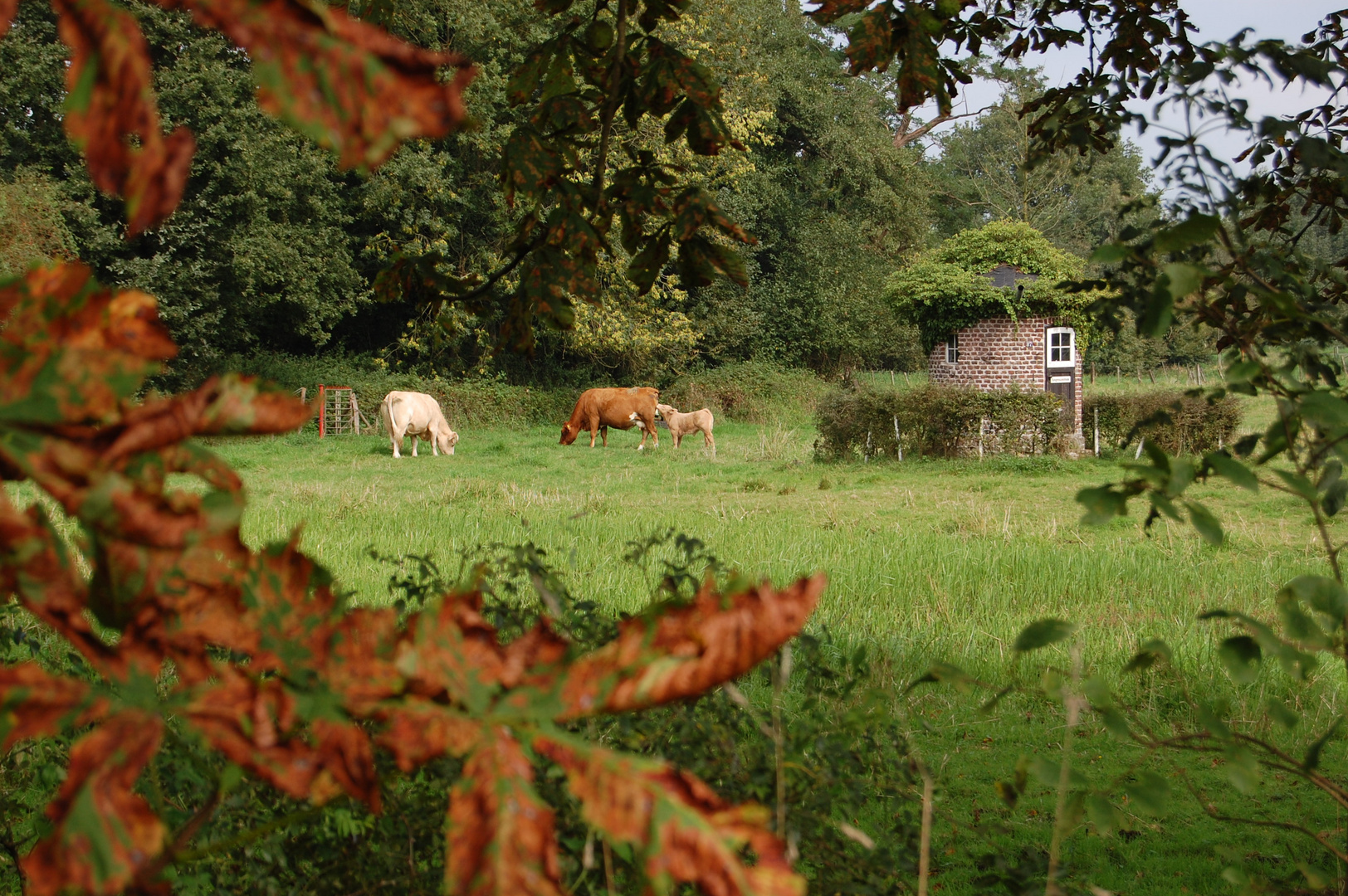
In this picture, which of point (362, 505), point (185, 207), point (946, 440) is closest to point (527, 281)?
point (362, 505)

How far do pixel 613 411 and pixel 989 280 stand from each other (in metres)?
8.46

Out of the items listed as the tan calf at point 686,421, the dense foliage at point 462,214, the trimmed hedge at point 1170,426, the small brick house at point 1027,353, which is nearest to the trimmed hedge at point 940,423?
the trimmed hedge at point 1170,426

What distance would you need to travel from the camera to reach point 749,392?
32.7m

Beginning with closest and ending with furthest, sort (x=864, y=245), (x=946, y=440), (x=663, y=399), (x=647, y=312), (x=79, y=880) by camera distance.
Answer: (x=79, y=880) → (x=946, y=440) → (x=647, y=312) → (x=663, y=399) → (x=864, y=245)

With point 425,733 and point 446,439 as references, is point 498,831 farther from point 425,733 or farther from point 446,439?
point 446,439

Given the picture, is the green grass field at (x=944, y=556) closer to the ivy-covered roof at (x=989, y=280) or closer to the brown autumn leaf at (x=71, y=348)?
the brown autumn leaf at (x=71, y=348)

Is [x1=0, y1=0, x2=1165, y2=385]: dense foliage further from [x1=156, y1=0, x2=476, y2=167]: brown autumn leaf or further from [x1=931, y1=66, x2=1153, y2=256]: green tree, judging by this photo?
[x1=156, y1=0, x2=476, y2=167]: brown autumn leaf

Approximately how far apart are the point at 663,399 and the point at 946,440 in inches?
548

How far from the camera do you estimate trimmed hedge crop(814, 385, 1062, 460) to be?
18547 millimetres

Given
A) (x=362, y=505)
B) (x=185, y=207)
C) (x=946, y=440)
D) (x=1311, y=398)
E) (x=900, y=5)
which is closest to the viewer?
(x=1311, y=398)

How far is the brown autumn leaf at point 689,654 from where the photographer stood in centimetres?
64

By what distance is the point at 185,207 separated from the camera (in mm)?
23719

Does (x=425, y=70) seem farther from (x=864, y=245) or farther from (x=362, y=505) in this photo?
(x=864, y=245)

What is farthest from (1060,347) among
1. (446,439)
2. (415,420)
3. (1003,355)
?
(415,420)
